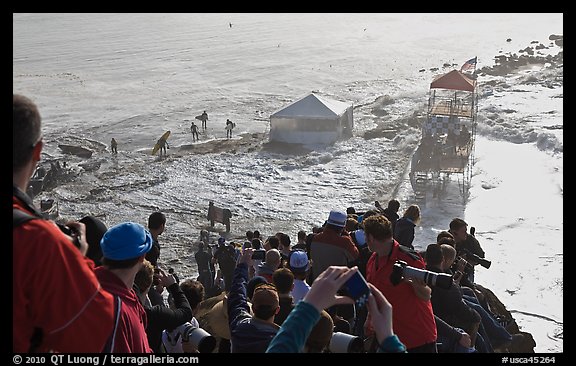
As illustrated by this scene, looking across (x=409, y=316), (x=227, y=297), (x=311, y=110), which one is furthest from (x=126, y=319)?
(x=311, y=110)

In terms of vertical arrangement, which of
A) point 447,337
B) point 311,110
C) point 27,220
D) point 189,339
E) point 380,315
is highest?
point 27,220

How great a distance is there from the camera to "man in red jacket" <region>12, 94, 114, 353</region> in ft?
7.14

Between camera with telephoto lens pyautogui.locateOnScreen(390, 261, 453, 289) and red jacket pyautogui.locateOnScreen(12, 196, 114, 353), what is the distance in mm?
1941

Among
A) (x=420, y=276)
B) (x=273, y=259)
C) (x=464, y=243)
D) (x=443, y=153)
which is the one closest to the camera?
(x=420, y=276)

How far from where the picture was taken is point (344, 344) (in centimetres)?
332

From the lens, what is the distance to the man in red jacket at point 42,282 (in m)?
2.18

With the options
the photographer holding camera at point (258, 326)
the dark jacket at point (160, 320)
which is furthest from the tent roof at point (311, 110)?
the photographer holding camera at point (258, 326)

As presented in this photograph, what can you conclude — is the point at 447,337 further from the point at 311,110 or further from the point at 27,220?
the point at 311,110

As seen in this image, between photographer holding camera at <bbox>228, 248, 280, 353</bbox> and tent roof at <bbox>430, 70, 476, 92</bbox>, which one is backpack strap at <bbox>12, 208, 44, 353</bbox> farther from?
tent roof at <bbox>430, 70, 476, 92</bbox>

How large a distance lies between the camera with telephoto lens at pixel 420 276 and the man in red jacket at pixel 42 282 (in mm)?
1911

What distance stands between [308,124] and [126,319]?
2424 centimetres

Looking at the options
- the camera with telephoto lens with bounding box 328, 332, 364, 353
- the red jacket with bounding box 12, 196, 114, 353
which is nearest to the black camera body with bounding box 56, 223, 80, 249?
the red jacket with bounding box 12, 196, 114, 353

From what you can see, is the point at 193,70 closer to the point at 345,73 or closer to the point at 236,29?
the point at 345,73

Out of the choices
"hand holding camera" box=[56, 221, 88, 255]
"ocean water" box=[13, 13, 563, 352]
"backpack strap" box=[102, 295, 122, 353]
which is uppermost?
"hand holding camera" box=[56, 221, 88, 255]
